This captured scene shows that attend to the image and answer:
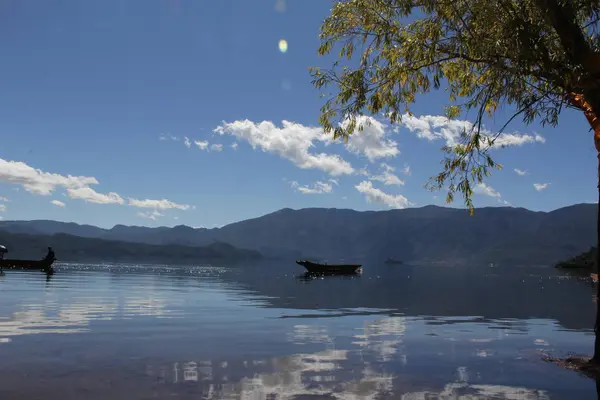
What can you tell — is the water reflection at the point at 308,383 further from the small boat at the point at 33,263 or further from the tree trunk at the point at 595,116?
the small boat at the point at 33,263

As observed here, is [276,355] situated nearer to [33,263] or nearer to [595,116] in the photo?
[595,116]

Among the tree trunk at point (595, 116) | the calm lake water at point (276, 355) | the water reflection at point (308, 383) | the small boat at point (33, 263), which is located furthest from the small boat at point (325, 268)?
the water reflection at point (308, 383)

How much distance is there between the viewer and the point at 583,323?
3116 cm

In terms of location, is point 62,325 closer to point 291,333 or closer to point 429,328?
Answer: point 291,333

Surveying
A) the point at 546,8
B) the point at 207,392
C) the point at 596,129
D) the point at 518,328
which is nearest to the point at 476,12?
the point at 546,8

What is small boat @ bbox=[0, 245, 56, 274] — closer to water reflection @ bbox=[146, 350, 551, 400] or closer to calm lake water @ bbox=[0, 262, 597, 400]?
calm lake water @ bbox=[0, 262, 597, 400]

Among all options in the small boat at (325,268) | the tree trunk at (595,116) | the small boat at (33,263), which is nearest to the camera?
the tree trunk at (595,116)

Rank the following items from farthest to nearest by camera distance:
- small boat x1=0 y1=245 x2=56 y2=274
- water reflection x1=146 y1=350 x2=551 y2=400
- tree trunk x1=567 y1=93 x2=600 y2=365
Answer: small boat x1=0 y1=245 x2=56 y2=274 → tree trunk x1=567 y1=93 x2=600 y2=365 → water reflection x1=146 y1=350 x2=551 y2=400

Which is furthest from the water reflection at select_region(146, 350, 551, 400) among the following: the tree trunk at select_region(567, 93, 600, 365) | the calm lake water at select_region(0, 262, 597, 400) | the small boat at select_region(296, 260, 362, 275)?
the small boat at select_region(296, 260, 362, 275)

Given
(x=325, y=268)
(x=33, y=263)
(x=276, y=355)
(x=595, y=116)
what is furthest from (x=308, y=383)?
(x=325, y=268)

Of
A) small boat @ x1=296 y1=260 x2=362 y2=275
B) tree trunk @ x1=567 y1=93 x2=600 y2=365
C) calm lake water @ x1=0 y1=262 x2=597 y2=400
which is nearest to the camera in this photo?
calm lake water @ x1=0 y1=262 x2=597 y2=400

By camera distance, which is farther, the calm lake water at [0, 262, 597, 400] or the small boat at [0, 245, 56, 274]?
the small boat at [0, 245, 56, 274]

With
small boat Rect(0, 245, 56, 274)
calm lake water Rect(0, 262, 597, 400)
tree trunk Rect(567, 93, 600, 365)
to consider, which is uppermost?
tree trunk Rect(567, 93, 600, 365)

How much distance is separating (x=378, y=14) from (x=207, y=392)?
535 inches
